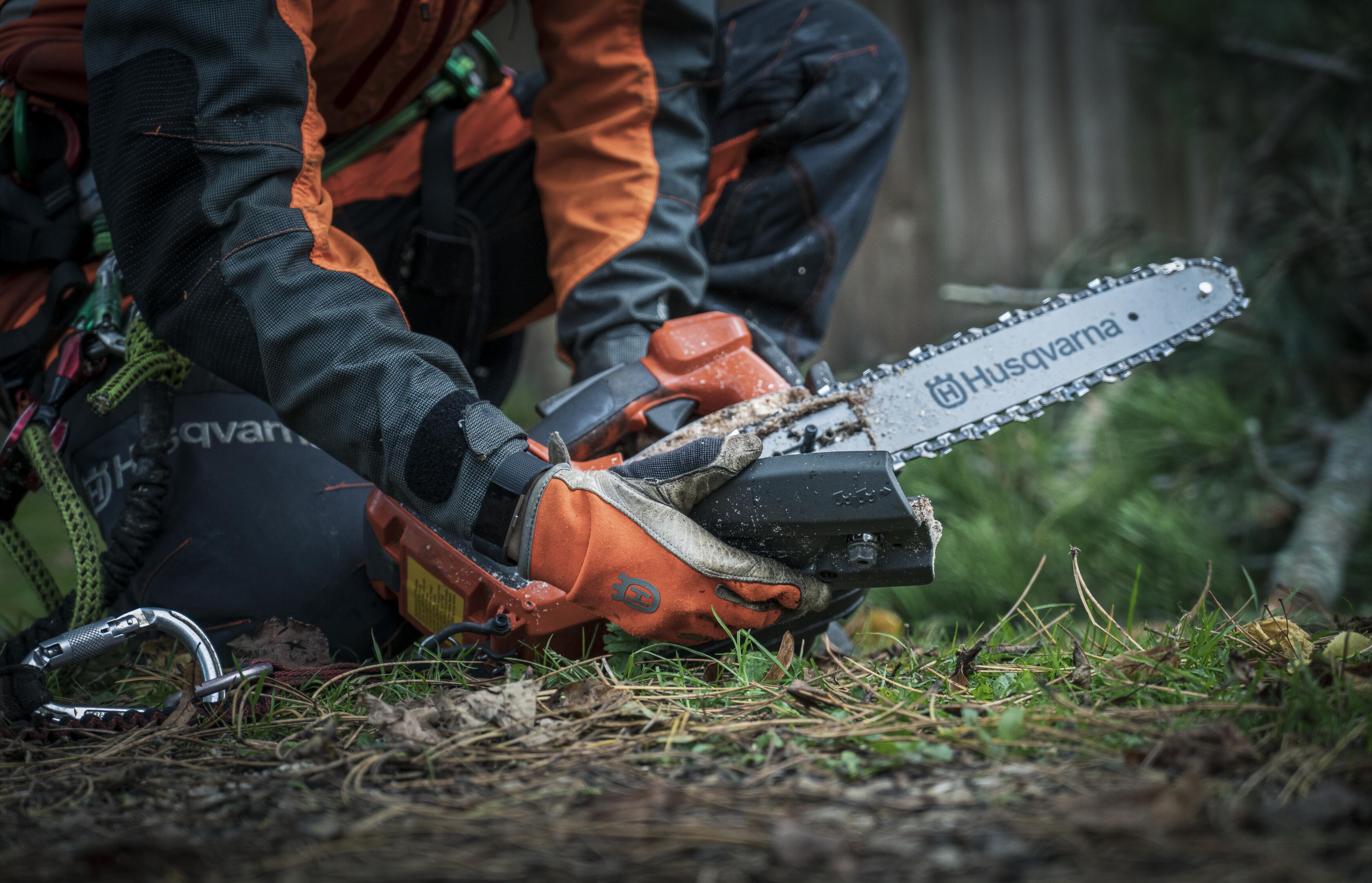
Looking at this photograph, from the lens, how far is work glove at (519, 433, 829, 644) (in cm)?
141

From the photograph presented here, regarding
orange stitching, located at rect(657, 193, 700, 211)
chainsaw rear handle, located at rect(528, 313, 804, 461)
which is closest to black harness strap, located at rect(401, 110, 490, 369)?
orange stitching, located at rect(657, 193, 700, 211)

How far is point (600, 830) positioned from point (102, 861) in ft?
1.43

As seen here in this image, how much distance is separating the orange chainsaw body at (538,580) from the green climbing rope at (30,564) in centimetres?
68

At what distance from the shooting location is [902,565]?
56.7 inches

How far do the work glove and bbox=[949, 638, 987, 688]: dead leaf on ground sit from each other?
0.23 meters

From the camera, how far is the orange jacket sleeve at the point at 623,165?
6.98 feet

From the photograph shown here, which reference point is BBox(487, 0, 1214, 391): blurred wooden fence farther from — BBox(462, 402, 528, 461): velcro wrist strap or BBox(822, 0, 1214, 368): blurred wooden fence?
BBox(462, 402, 528, 461): velcro wrist strap

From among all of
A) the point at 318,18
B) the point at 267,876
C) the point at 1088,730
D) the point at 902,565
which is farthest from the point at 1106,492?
the point at 267,876

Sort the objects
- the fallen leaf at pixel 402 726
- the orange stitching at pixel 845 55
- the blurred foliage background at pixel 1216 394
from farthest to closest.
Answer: the blurred foliage background at pixel 1216 394 → the orange stitching at pixel 845 55 → the fallen leaf at pixel 402 726

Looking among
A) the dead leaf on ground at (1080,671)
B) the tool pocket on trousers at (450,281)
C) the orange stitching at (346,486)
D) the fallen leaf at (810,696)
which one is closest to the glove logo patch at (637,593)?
the fallen leaf at (810,696)

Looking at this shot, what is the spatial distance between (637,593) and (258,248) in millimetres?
794

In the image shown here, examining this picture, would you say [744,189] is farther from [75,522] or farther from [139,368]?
[75,522]

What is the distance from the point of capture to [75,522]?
5.90 feet

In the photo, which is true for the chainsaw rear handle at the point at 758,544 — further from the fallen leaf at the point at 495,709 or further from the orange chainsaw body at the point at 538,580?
the fallen leaf at the point at 495,709
